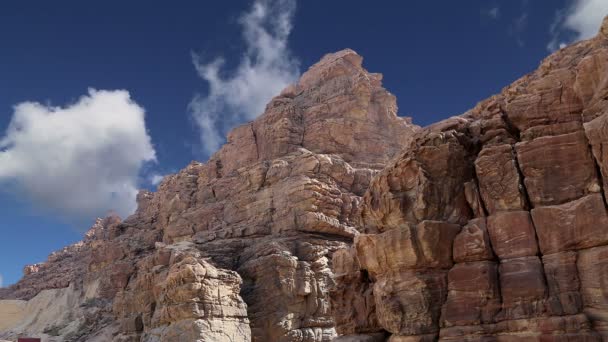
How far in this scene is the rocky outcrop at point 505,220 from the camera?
1725cm

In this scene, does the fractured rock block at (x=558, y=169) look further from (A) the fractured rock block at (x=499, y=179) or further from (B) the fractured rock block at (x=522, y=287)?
(B) the fractured rock block at (x=522, y=287)

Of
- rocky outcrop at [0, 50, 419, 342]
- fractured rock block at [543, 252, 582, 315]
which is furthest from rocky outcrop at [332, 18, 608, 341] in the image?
rocky outcrop at [0, 50, 419, 342]

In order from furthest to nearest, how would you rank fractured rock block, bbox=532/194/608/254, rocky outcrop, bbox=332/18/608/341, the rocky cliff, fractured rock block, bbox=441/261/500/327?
1. fractured rock block, bbox=441/261/500/327
2. the rocky cliff
3. rocky outcrop, bbox=332/18/608/341
4. fractured rock block, bbox=532/194/608/254

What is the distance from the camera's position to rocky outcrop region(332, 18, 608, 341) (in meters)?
17.2

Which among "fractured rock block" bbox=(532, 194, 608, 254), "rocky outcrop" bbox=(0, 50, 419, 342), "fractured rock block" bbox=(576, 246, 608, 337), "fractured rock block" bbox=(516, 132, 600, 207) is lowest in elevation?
"fractured rock block" bbox=(576, 246, 608, 337)

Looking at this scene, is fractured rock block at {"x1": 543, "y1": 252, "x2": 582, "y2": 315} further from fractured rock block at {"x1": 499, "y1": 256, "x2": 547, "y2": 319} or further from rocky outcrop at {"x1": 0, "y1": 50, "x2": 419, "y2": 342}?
rocky outcrop at {"x1": 0, "y1": 50, "x2": 419, "y2": 342}

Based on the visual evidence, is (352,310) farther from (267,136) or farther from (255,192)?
(267,136)

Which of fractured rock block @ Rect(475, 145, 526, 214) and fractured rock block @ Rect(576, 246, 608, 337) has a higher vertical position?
fractured rock block @ Rect(475, 145, 526, 214)

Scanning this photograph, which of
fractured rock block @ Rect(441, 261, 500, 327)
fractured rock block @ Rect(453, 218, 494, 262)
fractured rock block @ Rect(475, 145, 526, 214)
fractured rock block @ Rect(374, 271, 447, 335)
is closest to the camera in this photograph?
fractured rock block @ Rect(441, 261, 500, 327)

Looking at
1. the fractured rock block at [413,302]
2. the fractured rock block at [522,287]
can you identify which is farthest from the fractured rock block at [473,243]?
the fractured rock block at [413,302]

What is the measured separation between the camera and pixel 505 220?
1905cm

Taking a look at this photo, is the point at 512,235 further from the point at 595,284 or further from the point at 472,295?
the point at 595,284

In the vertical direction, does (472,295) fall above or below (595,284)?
above

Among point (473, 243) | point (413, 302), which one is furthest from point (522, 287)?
point (413, 302)
